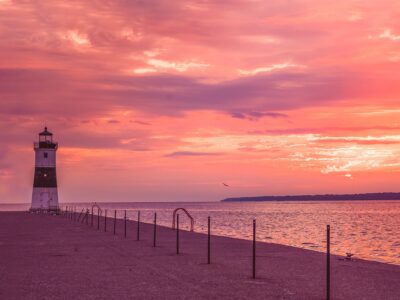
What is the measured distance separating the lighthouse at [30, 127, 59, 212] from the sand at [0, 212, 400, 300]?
57837 millimetres

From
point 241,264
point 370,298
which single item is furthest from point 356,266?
point 370,298

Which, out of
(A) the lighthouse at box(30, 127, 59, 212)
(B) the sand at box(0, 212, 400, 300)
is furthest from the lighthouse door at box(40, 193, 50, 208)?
(B) the sand at box(0, 212, 400, 300)

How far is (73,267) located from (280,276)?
21.6ft

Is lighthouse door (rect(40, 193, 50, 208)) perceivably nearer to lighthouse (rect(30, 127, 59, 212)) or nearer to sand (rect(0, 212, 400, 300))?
lighthouse (rect(30, 127, 59, 212))

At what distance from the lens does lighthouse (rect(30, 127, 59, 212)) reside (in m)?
82.0

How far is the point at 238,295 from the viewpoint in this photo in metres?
13.3

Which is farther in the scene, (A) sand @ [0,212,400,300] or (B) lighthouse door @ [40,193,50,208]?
(B) lighthouse door @ [40,193,50,208]

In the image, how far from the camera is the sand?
13742 millimetres

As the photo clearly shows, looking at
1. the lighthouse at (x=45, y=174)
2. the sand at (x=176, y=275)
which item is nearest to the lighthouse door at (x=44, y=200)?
the lighthouse at (x=45, y=174)

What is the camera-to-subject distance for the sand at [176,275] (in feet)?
45.1

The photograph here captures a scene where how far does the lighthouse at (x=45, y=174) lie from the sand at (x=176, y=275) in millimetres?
57837

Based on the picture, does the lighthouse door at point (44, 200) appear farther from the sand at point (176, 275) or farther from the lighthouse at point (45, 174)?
the sand at point (176, 275)

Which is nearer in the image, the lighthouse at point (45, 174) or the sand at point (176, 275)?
the sand at point (176, 275)

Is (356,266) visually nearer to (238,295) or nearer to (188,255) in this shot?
(188,255)
